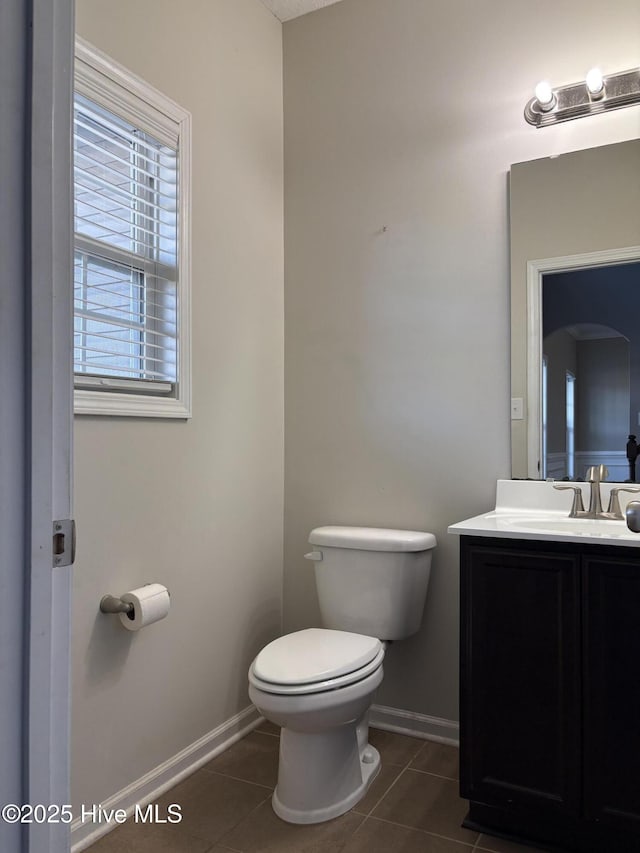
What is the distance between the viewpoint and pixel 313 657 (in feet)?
6.15

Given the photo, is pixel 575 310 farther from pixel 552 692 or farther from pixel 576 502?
pixel 552 692

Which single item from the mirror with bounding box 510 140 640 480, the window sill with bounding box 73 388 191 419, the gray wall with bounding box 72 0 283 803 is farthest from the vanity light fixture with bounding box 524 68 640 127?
the window sill with bounding box 73 388 191 419

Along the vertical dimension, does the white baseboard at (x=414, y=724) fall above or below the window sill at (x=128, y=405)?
below

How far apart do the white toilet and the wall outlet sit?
52cm

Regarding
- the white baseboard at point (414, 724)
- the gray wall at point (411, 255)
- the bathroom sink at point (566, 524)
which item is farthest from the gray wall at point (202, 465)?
the bathroom sink at point (566, 524)

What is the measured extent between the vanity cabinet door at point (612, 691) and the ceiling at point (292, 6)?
7.68 feet

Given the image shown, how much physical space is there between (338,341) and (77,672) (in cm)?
151

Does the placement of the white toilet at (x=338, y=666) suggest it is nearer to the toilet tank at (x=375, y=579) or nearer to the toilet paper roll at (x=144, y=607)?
the toilet tank at (x=375, y=579)

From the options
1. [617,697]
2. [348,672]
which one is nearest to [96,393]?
[348,672]

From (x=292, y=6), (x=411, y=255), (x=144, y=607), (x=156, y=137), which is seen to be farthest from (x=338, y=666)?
(x=292, y=6)

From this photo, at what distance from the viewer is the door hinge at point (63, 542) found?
2.66 ft

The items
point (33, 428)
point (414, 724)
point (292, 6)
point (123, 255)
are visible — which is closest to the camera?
point (33, 428)

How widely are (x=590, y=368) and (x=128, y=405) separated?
147 centimetres

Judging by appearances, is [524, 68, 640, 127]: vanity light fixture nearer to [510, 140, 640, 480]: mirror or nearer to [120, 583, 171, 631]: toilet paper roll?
[510, 140, 640, 480]: mirror
